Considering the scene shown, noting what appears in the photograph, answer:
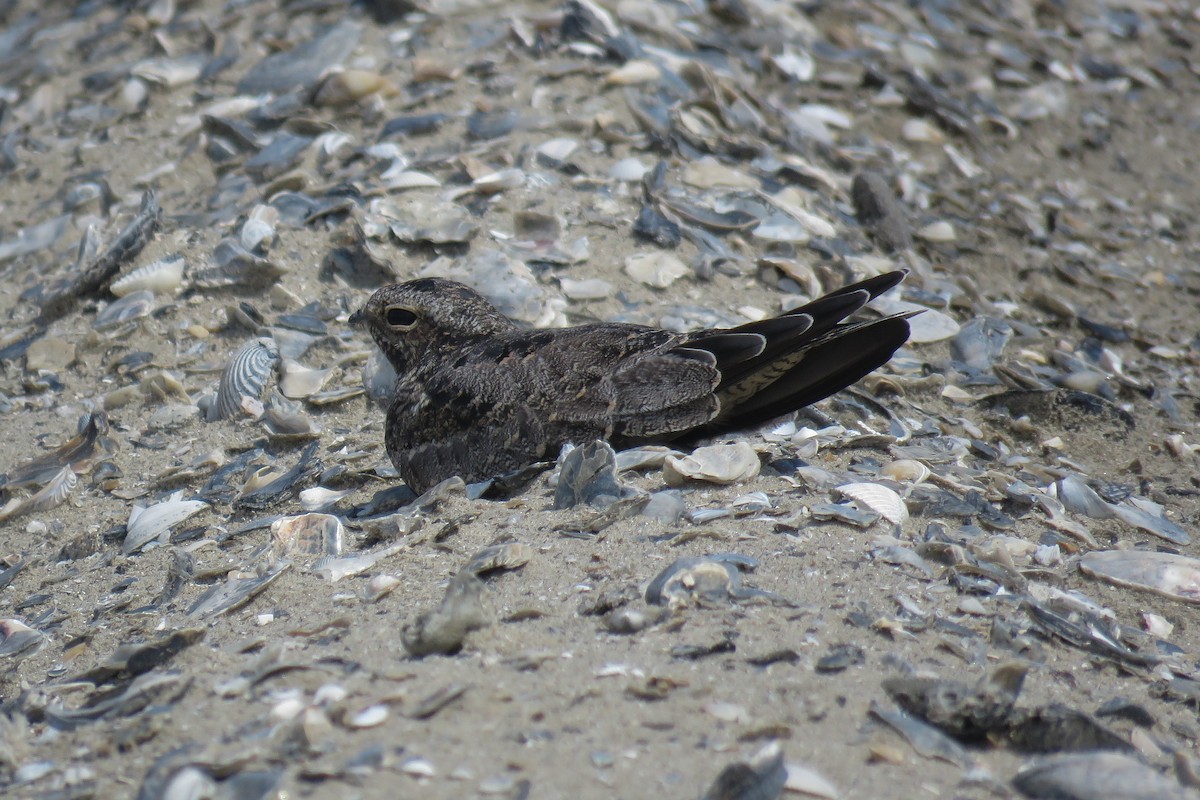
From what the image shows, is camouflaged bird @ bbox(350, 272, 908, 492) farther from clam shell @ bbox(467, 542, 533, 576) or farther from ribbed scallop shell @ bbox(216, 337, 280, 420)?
ribbed scallop shell @ bbox(216, 337, 280, 420)

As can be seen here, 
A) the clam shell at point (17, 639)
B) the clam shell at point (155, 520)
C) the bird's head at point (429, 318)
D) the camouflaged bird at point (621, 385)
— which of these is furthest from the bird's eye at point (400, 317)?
the clam shell at point (17, 639)

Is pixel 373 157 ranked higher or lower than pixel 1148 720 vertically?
lower

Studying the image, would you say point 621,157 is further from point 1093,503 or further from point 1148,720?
point 1148,720

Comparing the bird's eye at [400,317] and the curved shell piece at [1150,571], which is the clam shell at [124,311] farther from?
the curved shell piece at [1150,571]

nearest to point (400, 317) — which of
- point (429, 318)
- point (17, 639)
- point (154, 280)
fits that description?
point (429, 318)

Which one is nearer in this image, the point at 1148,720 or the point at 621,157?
the point at 1148,720

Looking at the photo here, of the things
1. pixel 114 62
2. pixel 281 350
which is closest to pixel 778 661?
pixel 281 350

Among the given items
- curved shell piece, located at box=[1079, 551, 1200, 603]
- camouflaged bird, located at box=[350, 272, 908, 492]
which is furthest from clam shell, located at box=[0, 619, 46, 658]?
curved shell piece, located at box=[1079, 551, 1200, 603]
